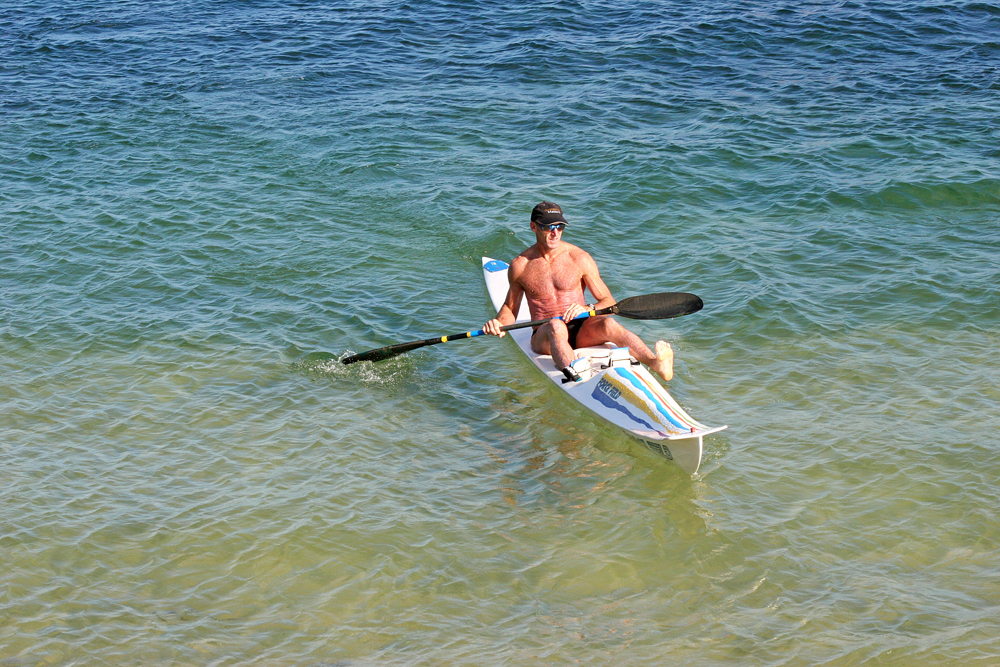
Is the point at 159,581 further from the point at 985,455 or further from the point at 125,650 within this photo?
the point at 985,455

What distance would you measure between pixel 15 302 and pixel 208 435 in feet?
11.5

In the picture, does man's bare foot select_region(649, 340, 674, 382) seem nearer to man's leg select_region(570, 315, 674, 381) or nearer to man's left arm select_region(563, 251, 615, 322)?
man's leg select_region(570, 315, 674, 381)

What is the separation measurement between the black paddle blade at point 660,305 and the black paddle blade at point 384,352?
1.67 metres

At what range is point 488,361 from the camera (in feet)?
26.7

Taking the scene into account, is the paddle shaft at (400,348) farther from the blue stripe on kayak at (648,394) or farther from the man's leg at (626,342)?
the blue stripe on kayak at (648,394)

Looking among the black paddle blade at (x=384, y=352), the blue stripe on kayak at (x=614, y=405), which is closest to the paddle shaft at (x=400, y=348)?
the black paddle blade at (x=384, y=352)

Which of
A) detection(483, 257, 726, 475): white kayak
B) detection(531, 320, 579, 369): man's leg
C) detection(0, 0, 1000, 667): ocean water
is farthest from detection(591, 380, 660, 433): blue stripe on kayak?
detection(531, 320, 579, 369): man's leg

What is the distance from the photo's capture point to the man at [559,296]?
23.5 ft

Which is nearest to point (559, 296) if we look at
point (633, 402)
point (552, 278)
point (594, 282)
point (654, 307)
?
point (552, 278)

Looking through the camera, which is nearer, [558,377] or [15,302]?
[558,377]

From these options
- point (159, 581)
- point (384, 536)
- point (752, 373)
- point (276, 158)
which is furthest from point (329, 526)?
point (276, 158)

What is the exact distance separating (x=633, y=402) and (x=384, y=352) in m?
2.34

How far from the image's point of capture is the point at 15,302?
902cm

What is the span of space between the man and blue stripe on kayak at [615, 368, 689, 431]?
0.40m
